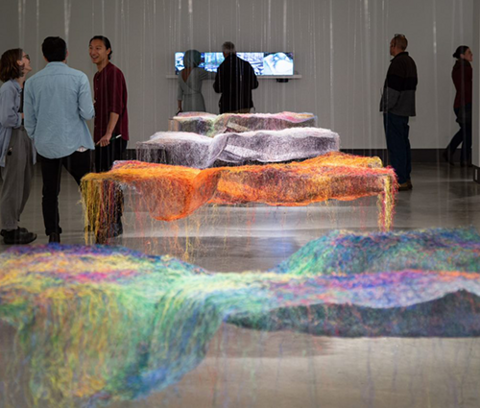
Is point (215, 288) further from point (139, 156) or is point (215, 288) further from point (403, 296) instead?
point (139, 156)

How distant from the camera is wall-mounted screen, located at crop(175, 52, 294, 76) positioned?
9.86 m

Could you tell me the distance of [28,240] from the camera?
438 cm

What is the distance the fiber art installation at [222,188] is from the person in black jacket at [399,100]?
288 centimetres

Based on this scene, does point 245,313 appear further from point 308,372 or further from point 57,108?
point 57,108

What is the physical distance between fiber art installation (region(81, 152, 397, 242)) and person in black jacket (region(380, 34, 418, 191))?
2882 mm

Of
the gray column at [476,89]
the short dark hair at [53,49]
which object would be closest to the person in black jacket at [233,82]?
the gray column at [476,89]

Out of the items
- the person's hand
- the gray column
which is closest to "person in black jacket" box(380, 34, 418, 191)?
the gray column

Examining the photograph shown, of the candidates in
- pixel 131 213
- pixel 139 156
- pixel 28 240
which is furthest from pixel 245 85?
pixel 28 240

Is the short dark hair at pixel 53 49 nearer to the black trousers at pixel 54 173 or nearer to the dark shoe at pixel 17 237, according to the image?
the black trousers at pixel 54 173

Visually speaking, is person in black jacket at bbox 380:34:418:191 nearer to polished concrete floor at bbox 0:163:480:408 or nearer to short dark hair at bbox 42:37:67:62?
polished concrete floor at bbox 0:163:480:408

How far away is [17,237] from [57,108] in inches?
36.0

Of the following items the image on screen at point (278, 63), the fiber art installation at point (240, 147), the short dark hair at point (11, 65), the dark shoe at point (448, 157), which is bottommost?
the dark shoe at point (448, 157)

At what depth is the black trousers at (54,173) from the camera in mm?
4059

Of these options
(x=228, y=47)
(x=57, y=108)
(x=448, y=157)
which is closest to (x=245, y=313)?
(x=57, y=108)
